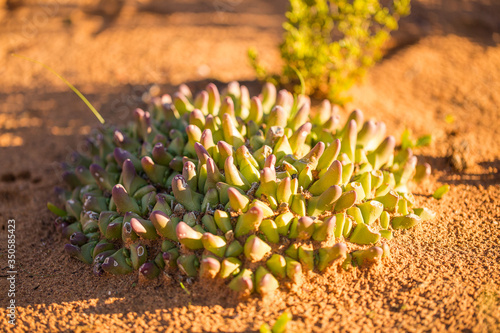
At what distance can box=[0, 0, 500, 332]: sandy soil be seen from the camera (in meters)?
2.41

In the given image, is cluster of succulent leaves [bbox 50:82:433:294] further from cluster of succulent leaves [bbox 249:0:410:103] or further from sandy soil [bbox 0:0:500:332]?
cluster of succulent leaves [bbox 249:0:410:103]

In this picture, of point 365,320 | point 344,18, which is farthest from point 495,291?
point 344,18

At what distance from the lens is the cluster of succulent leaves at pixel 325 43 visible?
3.95 meters

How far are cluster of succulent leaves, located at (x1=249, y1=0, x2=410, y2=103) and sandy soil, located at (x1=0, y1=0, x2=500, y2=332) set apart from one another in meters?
0.37

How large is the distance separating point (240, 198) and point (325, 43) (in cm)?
249

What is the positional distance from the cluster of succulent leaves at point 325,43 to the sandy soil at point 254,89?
0.37 metres

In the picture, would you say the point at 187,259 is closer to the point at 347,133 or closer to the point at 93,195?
the point at 93,195

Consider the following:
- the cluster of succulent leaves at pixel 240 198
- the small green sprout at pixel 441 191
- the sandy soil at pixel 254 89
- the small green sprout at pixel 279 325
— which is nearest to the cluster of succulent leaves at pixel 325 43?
the sandy soil at pixel 254 89

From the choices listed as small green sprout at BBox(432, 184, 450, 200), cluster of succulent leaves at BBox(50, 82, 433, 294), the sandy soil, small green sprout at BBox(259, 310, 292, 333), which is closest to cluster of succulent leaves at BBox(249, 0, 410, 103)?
the sandy soil

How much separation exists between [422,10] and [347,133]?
3.96 metres

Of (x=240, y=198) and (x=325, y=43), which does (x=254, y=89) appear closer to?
Answer: (x=325, y=43)

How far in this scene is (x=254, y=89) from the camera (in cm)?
461

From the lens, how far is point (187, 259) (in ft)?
8.27

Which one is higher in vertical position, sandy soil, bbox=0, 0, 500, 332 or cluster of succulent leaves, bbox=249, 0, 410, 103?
cluster of succulent leaves, bbox=249, 0, 410, 103
